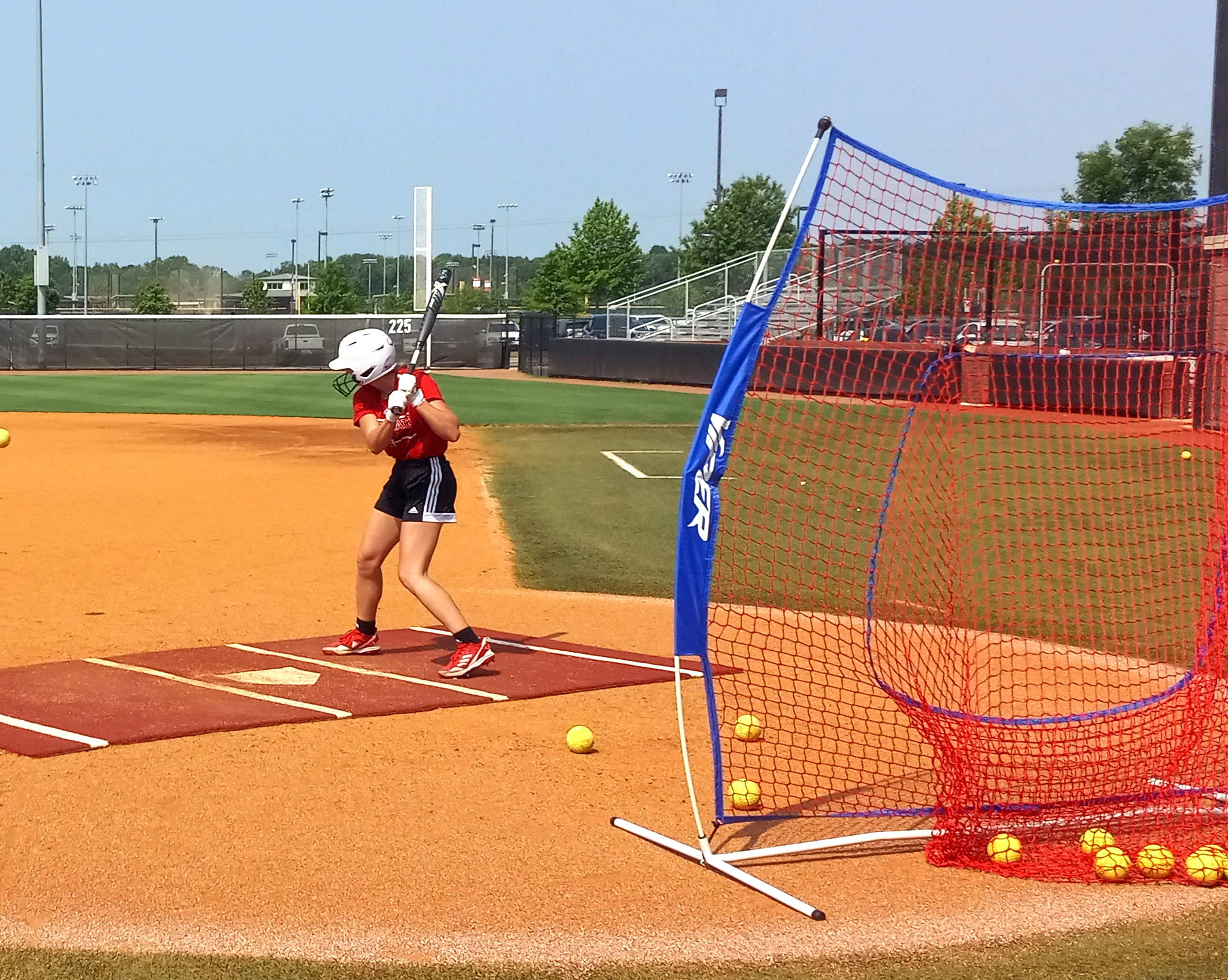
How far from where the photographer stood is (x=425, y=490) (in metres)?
7.55

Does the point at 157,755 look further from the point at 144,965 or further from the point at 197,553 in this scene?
the point at 197,553

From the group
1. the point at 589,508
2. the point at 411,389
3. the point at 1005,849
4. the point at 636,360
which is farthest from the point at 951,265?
the point at 636,360

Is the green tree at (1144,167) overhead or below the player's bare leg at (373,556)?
overhead

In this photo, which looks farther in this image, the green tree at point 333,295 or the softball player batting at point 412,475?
the green tree at point 333,295

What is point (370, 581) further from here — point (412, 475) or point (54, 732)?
A: point (54, 732)

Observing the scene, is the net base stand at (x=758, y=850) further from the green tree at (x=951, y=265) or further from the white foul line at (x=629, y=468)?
the white foul line at (x=629, y=468)

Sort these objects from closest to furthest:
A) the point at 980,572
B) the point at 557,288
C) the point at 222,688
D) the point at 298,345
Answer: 1. the point at 222,688
2. the point at 980,572
3. the point at 298,345
4. the point at 557,288

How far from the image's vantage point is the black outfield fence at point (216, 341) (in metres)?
45.2

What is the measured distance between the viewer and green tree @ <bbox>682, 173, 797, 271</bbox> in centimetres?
6850

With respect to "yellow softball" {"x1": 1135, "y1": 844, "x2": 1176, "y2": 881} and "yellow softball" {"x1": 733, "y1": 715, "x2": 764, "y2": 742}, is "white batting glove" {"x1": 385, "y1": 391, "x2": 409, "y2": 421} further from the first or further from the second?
"yellow softball" {"x1": 1135, "y1": 844, "x2": 1176, "y2": 881}

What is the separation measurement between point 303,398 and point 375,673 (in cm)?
2512

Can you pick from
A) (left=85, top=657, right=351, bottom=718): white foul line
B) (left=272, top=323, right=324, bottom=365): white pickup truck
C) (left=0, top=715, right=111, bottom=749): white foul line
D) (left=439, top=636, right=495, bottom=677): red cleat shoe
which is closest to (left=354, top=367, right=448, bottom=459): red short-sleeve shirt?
(left=439, top=636, right=495, bottom=677): red cleat shoe

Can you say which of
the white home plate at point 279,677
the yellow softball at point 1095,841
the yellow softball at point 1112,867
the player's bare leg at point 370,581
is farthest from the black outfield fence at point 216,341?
the yellow softball at point 1112,867

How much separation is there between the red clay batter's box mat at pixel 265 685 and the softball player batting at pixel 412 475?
34cm
